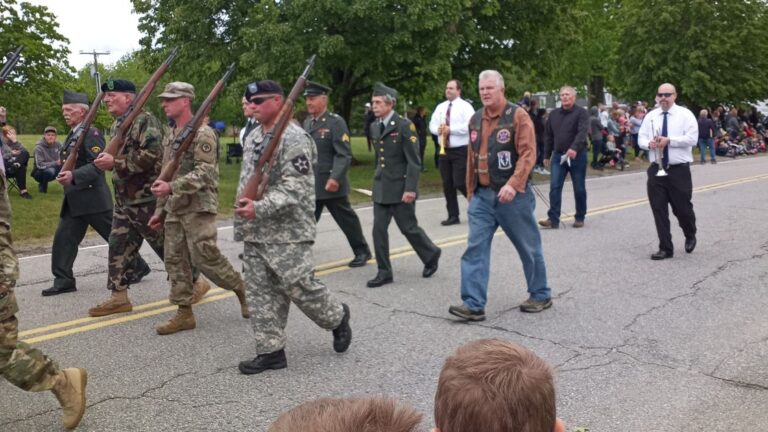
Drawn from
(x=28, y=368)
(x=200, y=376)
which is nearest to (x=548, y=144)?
(x=200, y=376)

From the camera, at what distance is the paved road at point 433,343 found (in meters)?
4.05

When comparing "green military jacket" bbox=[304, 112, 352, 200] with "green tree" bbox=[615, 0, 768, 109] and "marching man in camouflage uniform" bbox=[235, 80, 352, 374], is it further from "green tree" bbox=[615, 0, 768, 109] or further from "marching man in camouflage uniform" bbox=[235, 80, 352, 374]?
"green tree" bbox=[615, 0, 768, 109]

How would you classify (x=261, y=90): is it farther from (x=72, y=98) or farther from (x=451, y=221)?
(x=451, y=221)

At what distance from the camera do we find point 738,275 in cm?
729

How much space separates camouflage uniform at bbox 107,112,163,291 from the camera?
19.2ft

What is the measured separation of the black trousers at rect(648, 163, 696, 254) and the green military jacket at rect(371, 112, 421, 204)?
286 centimetres

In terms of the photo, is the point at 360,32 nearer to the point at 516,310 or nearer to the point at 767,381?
the point at 516,310

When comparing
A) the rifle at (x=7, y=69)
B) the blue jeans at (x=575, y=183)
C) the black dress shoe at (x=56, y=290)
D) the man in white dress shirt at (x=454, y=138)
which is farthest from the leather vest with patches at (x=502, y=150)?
the blue jeans at (x=575, y=183)

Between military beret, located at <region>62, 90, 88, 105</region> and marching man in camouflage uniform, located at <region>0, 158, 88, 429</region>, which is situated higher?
military beret, located at <region>62, 90, 88, 105</region>

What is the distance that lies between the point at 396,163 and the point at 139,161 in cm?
253

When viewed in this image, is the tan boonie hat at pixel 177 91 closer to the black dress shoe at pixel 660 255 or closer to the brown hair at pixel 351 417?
Answer: the brown hair at pixel 351 417

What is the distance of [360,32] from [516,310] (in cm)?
1283

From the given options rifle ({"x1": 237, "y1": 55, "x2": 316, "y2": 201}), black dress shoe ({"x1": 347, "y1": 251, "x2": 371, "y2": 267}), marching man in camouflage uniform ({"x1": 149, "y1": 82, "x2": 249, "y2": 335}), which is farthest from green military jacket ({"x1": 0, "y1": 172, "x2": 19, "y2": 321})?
black dress shoe ({"x1": 347, "y1": 251, "x2": 371, "y2": 267})

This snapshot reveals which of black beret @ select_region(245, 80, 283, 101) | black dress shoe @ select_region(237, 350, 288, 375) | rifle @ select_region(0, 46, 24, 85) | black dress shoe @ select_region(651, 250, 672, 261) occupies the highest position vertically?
rifle @ select_region(0, 46, 24, 85)
